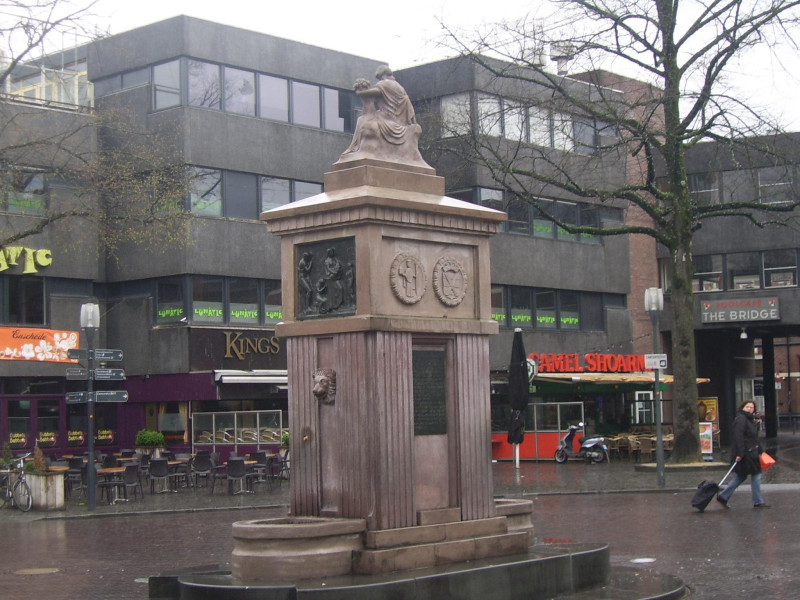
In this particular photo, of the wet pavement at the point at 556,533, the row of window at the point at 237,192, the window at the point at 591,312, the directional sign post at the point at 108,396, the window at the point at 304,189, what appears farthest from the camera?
the window at the point at 591,312

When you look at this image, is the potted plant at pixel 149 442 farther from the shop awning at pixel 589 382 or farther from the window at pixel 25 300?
the shop awning at pixel 589 382

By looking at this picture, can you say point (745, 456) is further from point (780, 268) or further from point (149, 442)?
point (780, 268)

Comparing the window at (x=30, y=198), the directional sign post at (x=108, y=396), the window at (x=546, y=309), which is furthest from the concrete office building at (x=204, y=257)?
the directional sign post at (x=108, y=396)

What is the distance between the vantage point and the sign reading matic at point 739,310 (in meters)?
46.9

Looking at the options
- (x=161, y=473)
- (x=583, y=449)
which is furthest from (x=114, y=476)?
(x=583, y=449)

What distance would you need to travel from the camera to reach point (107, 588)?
13.3m

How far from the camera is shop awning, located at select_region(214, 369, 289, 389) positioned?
122 feet

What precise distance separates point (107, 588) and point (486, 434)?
173 inches

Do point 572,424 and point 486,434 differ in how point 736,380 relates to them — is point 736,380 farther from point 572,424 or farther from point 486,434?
point 486,434

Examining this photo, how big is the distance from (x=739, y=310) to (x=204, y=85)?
22060 millimetres

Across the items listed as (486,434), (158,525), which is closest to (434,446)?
(486,434)

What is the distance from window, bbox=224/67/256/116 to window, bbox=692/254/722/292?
1874cm

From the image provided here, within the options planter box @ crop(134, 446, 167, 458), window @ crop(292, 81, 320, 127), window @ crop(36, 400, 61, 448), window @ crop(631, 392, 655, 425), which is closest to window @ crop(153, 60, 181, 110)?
window @ crop(292, 81, 320, 127)

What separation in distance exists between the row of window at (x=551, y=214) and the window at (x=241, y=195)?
783cm
